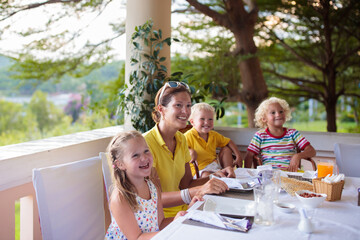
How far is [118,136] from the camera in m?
1.71

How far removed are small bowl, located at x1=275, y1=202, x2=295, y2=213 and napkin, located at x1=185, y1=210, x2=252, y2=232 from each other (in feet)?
0.74

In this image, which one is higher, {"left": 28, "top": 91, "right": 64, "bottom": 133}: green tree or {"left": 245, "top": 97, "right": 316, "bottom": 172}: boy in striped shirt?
{"left": 28, "top": 91, "right": 64, "bottom": 133}: green tree

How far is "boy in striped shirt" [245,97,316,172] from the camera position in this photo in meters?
2.93

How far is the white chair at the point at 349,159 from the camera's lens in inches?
100

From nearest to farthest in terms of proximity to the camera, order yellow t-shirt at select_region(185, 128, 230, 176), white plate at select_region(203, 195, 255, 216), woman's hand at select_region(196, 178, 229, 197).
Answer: white plate at select_region(203, 195, 255, 216) → woman's hand at select_region(196, 178, 229, 197) → yellow t-shirt at select_region(185, 128, 230, 176)

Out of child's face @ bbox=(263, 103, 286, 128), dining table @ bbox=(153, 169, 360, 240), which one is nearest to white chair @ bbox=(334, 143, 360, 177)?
child's face @ bbox=(263, 103, 286, 128)

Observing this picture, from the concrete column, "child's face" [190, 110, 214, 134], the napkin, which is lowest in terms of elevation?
the napkin

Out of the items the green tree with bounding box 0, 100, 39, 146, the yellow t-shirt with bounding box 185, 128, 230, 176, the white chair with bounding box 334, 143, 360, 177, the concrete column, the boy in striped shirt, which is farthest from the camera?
the green tree with bounding box 0, 100, 39, 146

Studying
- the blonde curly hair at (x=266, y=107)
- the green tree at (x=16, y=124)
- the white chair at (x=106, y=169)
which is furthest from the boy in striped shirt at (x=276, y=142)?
the green tree at (x=16, y=124)

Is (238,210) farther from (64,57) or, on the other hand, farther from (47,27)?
(64,57)

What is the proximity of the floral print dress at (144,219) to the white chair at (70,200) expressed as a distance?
189 millimetres

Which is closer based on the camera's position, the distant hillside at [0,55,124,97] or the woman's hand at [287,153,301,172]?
the woman's hand at [287,153,301,172]

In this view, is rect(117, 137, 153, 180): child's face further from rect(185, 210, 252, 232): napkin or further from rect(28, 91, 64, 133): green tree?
rect(28, 91, 64, 133): green tree

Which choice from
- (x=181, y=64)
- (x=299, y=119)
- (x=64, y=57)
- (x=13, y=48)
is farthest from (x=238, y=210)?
(x=299, y=119)
